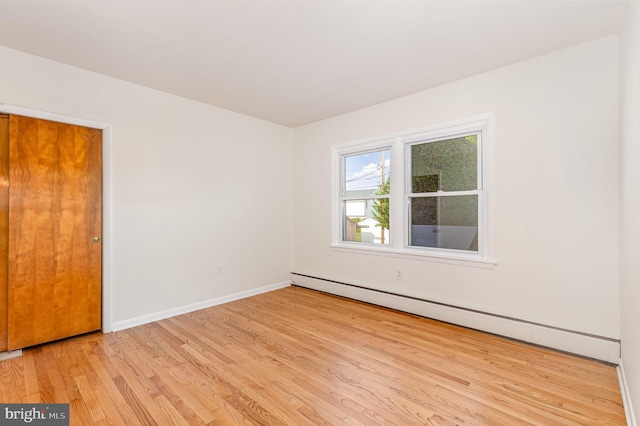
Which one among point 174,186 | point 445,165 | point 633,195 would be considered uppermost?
point 445,165

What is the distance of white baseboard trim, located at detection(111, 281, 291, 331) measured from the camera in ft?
10.6

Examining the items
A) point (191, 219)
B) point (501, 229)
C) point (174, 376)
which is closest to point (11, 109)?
point (191, 219)

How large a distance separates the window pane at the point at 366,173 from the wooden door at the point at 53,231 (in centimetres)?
308

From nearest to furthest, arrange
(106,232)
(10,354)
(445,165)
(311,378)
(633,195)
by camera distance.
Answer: (633,195) → (311,378) → (10,354) → (106,232) → (445,165)

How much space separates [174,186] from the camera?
12.0 feet

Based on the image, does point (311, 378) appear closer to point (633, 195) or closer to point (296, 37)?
point (633, 195)

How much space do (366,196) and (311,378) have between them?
103 inches

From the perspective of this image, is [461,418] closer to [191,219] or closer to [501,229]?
[501,229]

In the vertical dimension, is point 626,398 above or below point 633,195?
below

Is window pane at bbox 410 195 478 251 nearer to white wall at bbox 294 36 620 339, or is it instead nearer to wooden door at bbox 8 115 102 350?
white wall at bbox 294 36 620 339

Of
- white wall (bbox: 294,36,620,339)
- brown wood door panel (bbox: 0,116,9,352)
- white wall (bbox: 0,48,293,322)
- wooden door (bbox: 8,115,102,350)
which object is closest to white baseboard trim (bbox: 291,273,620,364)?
white wall (bbox: 294,36,620,339)

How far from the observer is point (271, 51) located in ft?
8.74

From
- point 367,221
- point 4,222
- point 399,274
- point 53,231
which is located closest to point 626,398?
point 399,274

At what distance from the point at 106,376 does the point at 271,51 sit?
2945 mm
